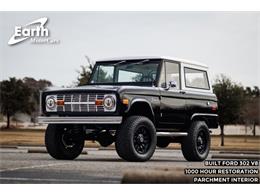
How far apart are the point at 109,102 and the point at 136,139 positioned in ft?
2.54

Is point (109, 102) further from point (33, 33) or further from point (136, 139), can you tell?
point (33, 33)

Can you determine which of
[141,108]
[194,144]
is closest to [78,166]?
[141,108]

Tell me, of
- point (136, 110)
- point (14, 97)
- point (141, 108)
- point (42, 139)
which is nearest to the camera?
point (136, 110)

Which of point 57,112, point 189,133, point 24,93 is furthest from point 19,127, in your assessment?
point 189,133

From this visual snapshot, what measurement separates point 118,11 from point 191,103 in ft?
8.33

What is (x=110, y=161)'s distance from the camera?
559 inches

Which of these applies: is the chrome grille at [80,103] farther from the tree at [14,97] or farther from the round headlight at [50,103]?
the tree at [14,97]

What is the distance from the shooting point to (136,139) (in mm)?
13469

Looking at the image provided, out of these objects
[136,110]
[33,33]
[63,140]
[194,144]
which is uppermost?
[33,33]

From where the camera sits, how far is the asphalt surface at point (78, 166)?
12227 mm

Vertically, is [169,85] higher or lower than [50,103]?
higher

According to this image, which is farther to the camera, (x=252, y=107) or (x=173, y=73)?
(x=173, y=73)

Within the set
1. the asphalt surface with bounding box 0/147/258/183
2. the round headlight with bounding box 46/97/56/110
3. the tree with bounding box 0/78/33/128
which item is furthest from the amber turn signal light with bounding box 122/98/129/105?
the tree with bounding box 0/78/33/128

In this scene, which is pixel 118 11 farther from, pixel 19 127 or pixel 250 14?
pixel 19 127
